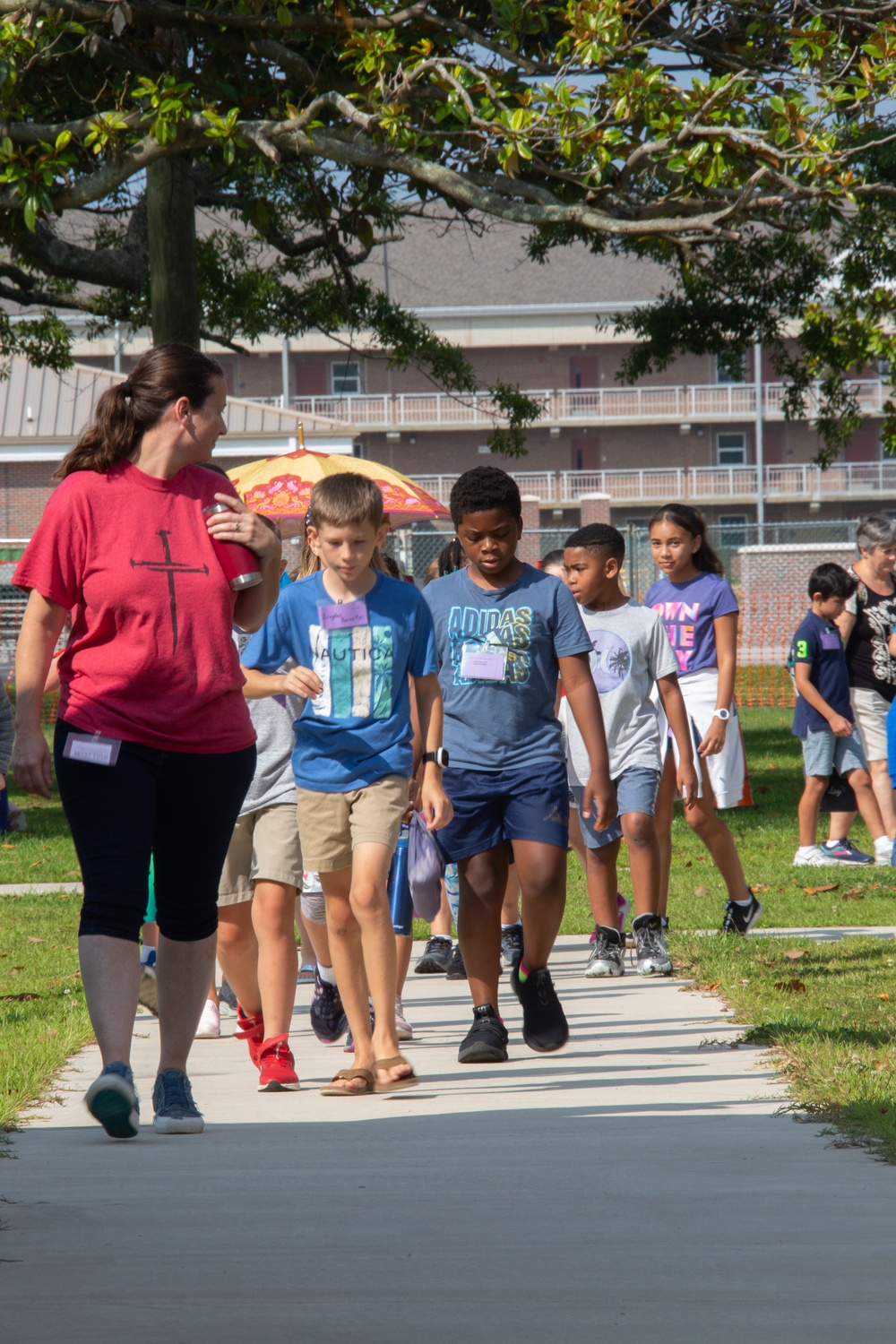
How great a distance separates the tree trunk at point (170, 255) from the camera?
14.1 m

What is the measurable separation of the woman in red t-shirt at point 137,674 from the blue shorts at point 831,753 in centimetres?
734

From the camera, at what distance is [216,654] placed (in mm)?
4180

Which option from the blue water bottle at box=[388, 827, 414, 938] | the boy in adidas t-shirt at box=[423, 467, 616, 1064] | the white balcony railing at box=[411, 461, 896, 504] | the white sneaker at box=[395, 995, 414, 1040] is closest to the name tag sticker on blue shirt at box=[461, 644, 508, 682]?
the boy in adidas t-shirt at box=[423, 467, 616, 1064]

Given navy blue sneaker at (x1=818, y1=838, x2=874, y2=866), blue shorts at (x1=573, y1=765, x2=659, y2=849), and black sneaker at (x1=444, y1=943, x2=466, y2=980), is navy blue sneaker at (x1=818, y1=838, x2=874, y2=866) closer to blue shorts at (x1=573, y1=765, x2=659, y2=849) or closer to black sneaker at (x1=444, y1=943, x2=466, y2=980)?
blue shorts at (x1=573, y1=765, x2=659, y2=849)

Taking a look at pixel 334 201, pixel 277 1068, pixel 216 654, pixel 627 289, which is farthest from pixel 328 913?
pixel 627 289

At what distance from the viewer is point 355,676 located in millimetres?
5051

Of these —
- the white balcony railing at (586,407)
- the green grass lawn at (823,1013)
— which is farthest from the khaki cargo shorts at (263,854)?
the white balcony railing at (586,407)

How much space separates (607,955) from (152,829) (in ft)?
12.0

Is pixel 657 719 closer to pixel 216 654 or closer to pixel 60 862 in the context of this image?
pixel 216 654

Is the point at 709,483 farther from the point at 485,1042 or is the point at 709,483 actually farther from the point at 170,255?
the point at 485,1042

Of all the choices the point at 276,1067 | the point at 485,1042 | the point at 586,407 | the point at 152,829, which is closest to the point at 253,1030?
the point at 276,1067

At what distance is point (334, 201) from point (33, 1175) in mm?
13191

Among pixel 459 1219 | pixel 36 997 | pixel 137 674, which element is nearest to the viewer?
pixel 459 1219

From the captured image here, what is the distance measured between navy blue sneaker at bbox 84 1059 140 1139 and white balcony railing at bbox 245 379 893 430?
52753 millimetres
